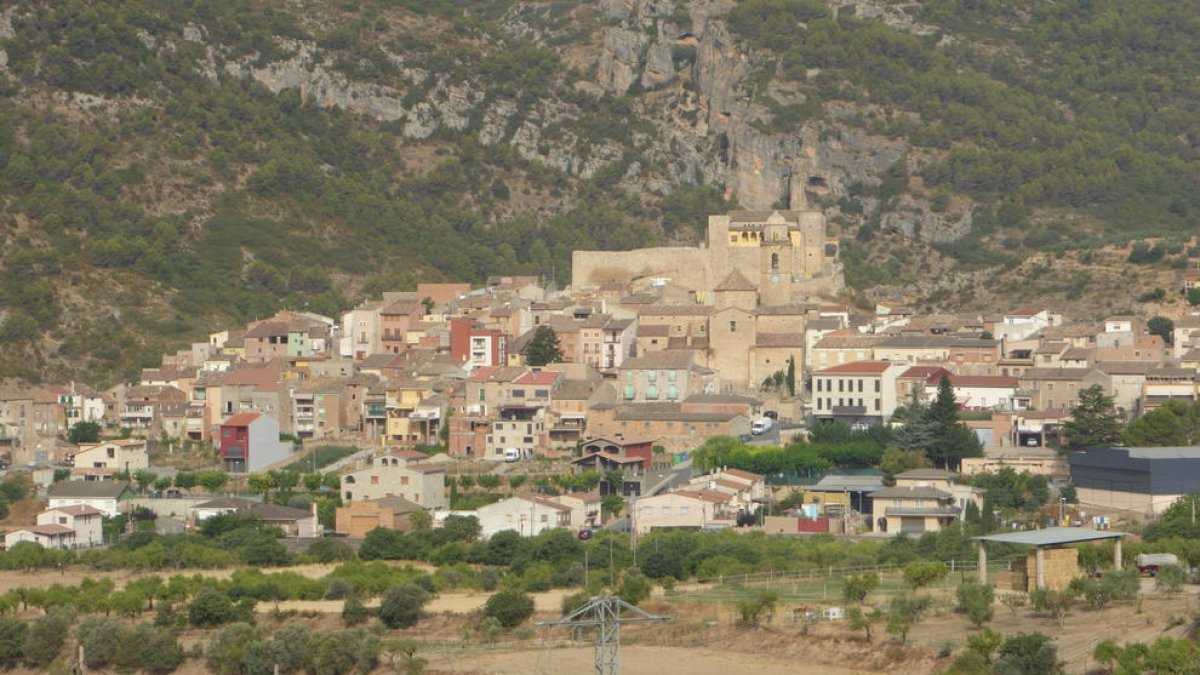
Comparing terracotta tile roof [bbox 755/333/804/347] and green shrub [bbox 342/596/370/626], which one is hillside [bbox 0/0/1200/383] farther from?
green shrub [bbox 342/596/370/626]

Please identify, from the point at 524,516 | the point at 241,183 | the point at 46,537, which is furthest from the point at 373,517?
the point at 241,183

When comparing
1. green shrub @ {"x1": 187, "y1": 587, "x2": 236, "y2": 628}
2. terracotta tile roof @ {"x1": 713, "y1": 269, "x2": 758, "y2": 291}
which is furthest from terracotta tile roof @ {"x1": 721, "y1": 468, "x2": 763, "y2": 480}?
green shrub @ {"x1": 187, "y1": 587, "x2": 236, "y2": 628}

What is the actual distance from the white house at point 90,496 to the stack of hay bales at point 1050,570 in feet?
81.1

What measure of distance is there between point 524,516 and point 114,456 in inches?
573

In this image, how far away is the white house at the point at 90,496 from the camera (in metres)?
62.0

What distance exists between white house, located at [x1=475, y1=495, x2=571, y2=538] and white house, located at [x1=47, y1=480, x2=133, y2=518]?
32.4 feet

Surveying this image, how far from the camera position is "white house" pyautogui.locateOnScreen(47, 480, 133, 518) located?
62.0m

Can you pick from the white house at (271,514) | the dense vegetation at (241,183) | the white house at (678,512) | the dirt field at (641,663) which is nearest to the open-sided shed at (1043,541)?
the dirt field at (641,663)

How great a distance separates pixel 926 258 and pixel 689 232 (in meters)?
11.3

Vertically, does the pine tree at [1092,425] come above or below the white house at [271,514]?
above

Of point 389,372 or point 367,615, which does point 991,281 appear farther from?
point 367,615

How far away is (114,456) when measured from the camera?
2655 inches

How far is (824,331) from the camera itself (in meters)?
75.9

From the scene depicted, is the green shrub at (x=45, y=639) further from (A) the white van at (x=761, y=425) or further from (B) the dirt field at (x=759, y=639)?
(A) the white van at (x=761, y=425)
